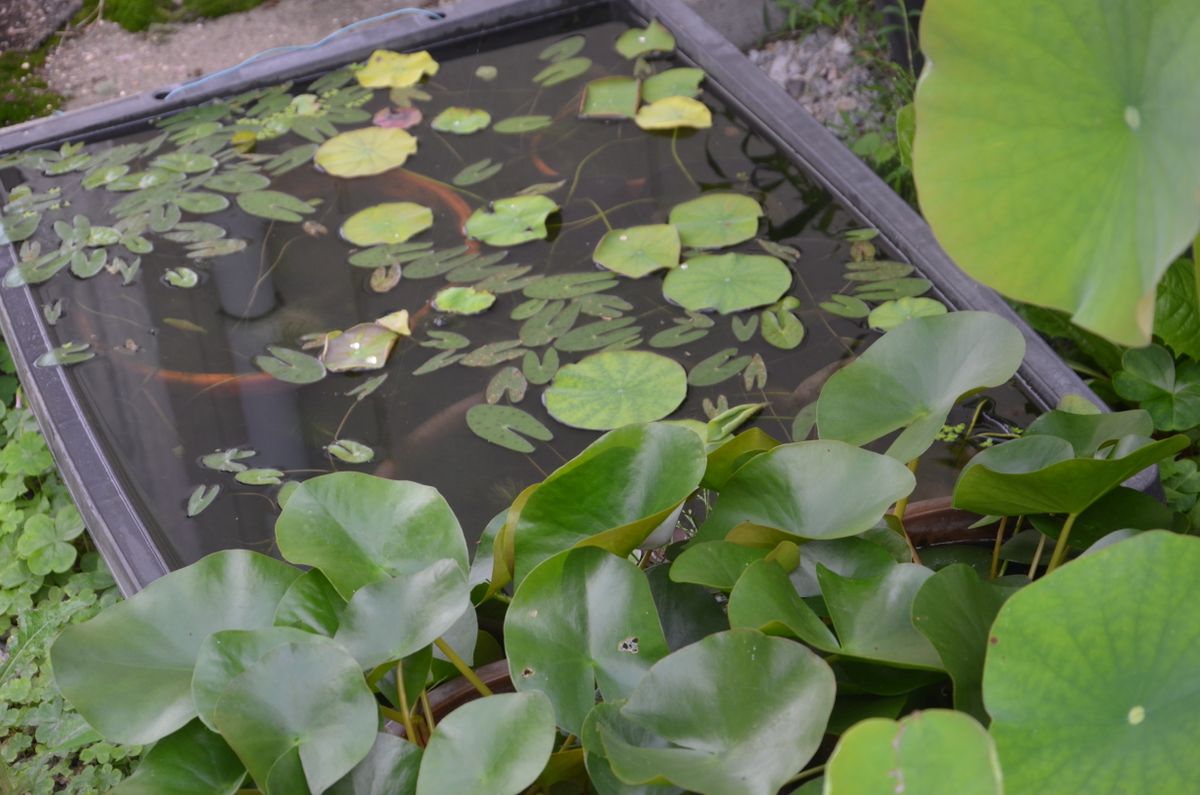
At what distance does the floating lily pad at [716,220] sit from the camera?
1501mm

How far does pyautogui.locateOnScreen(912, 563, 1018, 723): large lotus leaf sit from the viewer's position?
0.57 meters

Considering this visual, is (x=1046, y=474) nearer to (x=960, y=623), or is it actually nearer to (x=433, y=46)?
(x=960, y=623)

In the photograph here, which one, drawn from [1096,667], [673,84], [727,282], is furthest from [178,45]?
[1096,667]

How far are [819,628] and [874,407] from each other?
8.7 inches

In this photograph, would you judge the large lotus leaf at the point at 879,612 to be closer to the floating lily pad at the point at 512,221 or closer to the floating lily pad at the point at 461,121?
the floating lily pad at the point at 512,221

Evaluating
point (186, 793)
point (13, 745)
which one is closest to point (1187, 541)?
point (186, 793)

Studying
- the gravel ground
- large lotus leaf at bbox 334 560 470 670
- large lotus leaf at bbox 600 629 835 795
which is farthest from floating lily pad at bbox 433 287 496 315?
the gravel ground

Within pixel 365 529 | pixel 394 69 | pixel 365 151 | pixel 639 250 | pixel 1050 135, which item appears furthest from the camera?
pixel 394 69

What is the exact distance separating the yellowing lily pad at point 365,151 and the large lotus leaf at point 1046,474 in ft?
3.94

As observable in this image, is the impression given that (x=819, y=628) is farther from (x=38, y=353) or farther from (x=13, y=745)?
(x=38, y=353)

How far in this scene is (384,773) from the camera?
0.62m

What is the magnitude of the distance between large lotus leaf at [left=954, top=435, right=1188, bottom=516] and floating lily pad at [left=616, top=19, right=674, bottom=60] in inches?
53.4

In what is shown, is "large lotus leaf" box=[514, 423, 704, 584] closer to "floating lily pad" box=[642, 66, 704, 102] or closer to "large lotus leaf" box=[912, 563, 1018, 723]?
"large lotus leaf" box=[912, 563, 1018, 723]

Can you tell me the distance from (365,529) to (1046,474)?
436mm
